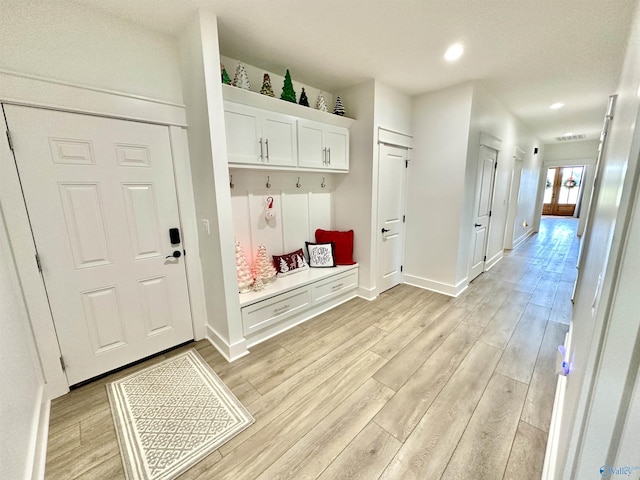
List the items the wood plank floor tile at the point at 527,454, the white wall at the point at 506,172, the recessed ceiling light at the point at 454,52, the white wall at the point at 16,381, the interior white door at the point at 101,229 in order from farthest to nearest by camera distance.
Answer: the white wall at the point at 506,172 < the recessed ceiling light at the point at 454,52 < the interior white door at the point at 101,229 < the wood plank floor tile at the point at 527,454 < the white wall at the point at 16,381

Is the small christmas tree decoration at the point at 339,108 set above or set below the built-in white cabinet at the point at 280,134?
above

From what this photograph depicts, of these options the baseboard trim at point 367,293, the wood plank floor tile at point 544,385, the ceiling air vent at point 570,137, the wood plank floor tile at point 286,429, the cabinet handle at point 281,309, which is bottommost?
the wood plank floor tile at point 286,429

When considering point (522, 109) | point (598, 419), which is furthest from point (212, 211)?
point (522, 109)

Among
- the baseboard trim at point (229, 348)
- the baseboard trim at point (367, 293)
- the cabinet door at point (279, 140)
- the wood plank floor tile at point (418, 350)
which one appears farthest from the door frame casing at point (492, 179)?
the baseboard trim at point (229, 348)

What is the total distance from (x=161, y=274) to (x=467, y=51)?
3.46 metres

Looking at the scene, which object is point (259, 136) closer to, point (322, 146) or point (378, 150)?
point (322, 146)

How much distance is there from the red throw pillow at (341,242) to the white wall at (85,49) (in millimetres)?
2091

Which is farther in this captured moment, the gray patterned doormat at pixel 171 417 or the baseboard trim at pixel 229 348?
the baseboard trim at pixel 229 348

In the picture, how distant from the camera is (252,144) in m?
2.29

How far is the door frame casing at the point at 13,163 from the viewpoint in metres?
1.57

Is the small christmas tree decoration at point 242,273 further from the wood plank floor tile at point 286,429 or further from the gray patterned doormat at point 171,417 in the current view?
the wood plank floor tile at point 286,429

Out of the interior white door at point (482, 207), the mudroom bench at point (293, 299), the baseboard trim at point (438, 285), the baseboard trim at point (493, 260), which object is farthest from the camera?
the baseboard trim at point (493, 260)

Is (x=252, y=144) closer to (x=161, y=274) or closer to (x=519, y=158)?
(x=161, y=274)

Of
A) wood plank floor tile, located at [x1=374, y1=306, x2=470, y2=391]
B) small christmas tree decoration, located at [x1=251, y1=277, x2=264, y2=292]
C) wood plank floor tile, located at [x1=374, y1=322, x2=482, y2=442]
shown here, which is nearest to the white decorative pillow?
small christmas tree decoration, located at [x1=251, y1=277, x2=264, y2=292]
